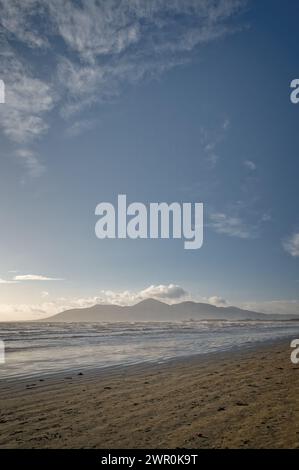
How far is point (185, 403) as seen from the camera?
8.69 metres

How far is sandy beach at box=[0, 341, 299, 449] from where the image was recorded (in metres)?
6.10

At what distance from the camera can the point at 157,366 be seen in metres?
15.6

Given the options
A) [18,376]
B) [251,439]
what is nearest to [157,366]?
[18,376]

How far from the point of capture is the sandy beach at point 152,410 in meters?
6.10

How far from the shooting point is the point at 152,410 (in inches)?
316

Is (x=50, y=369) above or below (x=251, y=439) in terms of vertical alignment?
below
